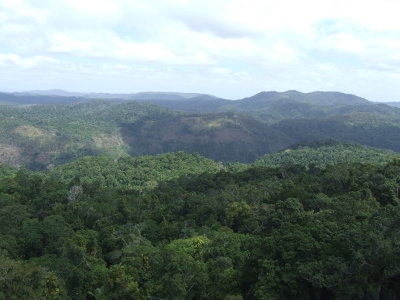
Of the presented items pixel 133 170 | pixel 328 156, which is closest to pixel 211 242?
pixel 133 170

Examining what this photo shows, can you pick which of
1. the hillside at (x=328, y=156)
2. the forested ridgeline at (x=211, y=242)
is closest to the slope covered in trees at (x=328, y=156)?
the hillside at (x=328, y=156)

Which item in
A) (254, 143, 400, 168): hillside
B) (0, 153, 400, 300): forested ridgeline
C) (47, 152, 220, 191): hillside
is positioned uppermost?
(0, 153, 400, 300): forested ridgeline

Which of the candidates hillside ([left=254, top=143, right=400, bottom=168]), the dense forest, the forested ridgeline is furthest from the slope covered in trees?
the forested ridgeline

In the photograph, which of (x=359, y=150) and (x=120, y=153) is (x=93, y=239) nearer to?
(x=359, y=150)

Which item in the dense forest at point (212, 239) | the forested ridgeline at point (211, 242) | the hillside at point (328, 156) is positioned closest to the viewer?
the forested ridgeline at point (211, 242)

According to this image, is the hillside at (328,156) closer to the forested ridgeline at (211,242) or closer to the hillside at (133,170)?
the hillside at (133,170)

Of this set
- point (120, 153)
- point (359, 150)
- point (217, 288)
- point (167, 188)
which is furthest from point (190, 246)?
point (120, 153)

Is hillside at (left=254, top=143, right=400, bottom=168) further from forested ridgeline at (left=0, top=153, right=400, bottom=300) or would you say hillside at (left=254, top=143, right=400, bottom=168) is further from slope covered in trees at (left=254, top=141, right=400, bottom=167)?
forested ridgeline at (left=0, top=153, right=400, bottom=300)

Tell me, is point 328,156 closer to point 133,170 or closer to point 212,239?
point 133,170
